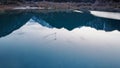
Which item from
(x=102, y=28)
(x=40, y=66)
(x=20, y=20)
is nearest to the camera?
(x=40, y=66)

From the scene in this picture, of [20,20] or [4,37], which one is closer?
[4,37]

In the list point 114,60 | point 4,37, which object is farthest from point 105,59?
point 4,37

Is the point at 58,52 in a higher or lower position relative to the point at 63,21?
higher

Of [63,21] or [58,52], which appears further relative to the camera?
[63,21]

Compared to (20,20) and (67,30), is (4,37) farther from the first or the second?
(20,20)

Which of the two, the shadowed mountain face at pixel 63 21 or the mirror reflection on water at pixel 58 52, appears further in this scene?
the shadowed mountain face at pixel 63 21

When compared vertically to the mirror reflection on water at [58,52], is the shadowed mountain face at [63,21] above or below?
below

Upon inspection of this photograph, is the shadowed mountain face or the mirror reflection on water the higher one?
the mirror reflection on water

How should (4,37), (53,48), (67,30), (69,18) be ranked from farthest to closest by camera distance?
1. (69,18)
2. (67,30)
3. (4,37)
4. (53,48)

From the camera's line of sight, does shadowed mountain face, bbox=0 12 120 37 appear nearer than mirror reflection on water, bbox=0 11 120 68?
No
